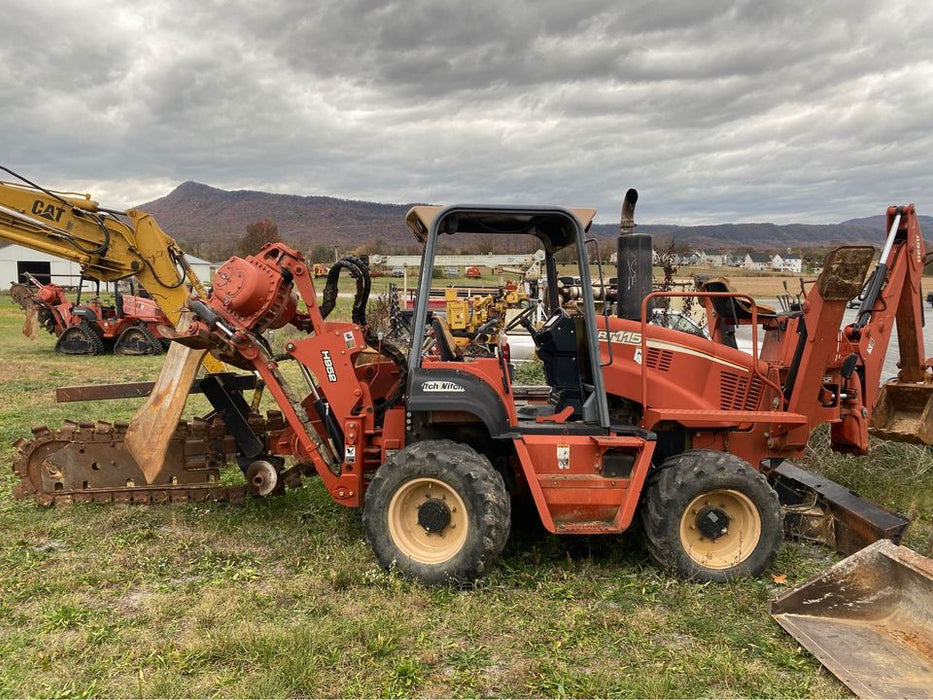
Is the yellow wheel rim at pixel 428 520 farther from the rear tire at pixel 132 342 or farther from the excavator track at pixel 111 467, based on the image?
the rear tire at pixel 132 342

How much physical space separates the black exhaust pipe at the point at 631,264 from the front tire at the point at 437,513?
6.06 feet

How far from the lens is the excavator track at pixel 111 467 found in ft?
18.3

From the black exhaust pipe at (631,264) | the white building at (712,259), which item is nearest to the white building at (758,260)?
the white building at (712,259)

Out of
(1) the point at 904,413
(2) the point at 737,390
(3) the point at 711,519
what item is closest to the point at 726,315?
(2) the point at 737,390

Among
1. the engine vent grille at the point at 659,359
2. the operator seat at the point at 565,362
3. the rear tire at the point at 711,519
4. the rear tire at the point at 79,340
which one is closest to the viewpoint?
the rear tire at the point at 711,519

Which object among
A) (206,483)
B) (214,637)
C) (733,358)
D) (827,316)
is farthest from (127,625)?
(827,316)

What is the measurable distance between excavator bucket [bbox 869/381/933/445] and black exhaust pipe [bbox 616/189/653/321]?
108 inches

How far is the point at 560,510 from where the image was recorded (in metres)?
4.64

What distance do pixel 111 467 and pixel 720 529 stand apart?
475 cm

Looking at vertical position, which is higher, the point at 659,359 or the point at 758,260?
the point at 758,260

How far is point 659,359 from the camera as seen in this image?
521 cm

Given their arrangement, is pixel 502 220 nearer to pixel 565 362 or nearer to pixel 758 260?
pixel 565 362

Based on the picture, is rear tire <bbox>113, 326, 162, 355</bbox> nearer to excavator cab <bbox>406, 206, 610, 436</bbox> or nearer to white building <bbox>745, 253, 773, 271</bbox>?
excavator cab <bbox>406, 206, 610, 436</bbox>

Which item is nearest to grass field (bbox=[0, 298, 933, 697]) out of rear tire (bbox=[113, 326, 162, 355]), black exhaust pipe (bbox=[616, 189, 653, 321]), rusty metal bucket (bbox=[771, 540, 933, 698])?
rusty metal bucket (bbox=[771, 540, 933, 698])
